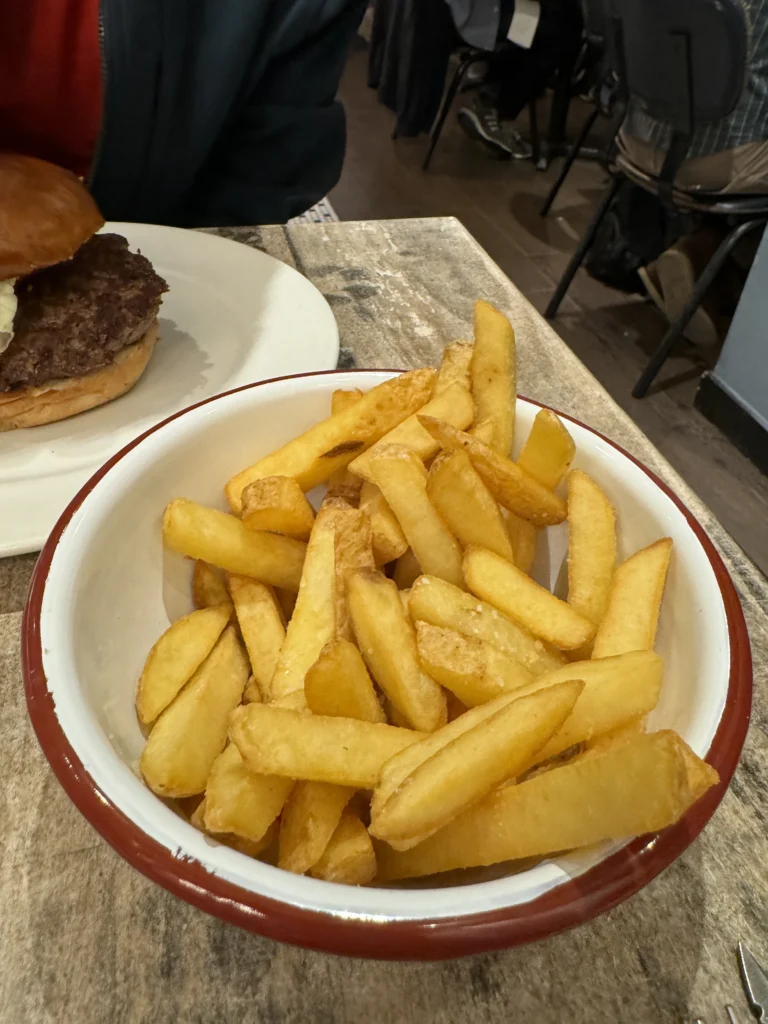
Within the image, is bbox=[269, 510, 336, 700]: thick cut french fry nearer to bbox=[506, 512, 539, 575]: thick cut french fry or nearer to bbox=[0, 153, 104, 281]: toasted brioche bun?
bbox=[506, 512, 539, 575]: thick cut french fry

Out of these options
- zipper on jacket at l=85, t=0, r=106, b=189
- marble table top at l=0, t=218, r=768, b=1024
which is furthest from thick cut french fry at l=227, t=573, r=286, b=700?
zipper on jacket at l=85, t=0, r=106, b=189

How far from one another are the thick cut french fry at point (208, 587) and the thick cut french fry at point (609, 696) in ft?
1.11

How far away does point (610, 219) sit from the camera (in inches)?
141

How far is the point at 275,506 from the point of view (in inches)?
26.0

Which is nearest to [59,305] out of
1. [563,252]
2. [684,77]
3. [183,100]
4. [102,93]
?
[102,93]

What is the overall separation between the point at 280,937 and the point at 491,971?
0.87 feet

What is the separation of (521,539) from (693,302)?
2.60m

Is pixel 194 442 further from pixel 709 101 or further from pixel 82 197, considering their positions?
pixel 709 101

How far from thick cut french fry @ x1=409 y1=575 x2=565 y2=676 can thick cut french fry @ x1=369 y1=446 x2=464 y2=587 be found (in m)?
0.06

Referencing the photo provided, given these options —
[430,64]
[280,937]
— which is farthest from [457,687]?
[430,64]

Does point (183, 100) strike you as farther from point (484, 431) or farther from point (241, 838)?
point (241, 838)

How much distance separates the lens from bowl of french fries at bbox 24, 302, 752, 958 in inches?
17.6

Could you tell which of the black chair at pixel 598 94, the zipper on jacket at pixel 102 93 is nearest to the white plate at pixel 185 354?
the zipper on jacket at pixel 102 93

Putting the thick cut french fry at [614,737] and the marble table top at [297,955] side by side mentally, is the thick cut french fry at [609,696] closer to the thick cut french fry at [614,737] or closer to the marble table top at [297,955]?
the thick cut french fry at [614,737]
